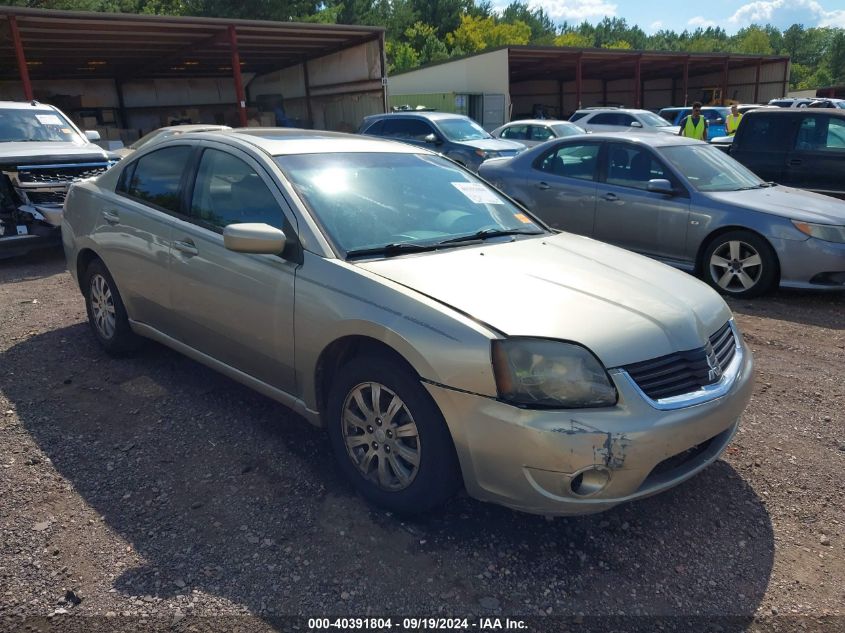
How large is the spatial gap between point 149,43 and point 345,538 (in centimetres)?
2151

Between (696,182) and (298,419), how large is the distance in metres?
5.00

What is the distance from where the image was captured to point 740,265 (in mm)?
6469

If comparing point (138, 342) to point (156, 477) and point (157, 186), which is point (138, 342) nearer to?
point (157, 186)

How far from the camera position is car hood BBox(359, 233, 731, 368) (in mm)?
2631

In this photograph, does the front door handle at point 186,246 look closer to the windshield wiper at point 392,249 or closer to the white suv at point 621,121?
the windshield wiper at point 392,249

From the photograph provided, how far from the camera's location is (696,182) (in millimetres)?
6836

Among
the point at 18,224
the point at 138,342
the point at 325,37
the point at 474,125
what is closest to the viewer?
the point at 138,342

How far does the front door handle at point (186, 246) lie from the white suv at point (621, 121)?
16.7 metres

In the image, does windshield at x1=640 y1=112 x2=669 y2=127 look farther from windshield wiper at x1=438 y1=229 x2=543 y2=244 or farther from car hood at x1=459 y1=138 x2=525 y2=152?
windshield wiper at x1=438 y1=229 x2=543 y2=244

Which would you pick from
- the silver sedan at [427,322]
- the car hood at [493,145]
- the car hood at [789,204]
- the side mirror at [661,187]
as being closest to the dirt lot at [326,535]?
the silver sedan at [427,322]

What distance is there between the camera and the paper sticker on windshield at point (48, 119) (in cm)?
972

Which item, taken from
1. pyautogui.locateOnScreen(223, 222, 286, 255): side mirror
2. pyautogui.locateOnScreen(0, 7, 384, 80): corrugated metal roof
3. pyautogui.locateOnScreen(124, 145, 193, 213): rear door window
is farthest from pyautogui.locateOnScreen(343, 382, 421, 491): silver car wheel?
pyautogui.locateOnScreen(0, 7, 384, 80): corrugated metal roof

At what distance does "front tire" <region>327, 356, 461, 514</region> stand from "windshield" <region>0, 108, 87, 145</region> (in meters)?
8.47

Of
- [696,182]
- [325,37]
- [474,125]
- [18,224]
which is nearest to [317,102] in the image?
[325,37]
